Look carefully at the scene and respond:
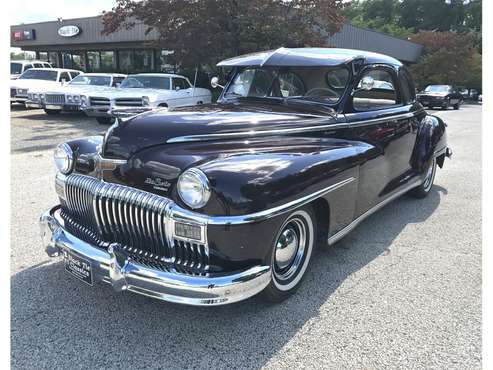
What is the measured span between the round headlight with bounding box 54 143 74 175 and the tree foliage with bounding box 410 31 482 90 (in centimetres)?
3872

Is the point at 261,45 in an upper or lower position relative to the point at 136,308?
upper

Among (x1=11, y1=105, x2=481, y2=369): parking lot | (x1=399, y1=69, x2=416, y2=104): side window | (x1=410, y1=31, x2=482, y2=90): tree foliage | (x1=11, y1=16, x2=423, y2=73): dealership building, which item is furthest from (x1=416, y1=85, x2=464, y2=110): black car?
(x1=11, y1=105, x2=481, y2=369): parking lot

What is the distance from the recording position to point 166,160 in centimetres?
277

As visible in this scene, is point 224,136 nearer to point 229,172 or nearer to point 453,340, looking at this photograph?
point 229,172

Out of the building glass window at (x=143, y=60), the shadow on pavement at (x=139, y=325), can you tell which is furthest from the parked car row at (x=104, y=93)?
the building glass window at (x=143, y=60)

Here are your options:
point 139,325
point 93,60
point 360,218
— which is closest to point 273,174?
point 139,325

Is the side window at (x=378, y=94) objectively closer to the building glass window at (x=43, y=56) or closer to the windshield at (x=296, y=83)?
the windshield at (x=296, y=83)

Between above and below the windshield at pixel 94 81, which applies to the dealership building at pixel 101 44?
above

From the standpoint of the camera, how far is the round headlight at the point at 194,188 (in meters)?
2.48

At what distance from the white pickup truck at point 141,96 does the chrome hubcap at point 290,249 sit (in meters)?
8.99

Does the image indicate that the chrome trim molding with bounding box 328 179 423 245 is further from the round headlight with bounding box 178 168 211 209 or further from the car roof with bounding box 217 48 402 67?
the car roof with bounding box 217 48 402 67

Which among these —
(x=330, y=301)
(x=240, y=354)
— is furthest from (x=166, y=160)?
(x=330, y=301)

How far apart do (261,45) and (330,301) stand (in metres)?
13.2
